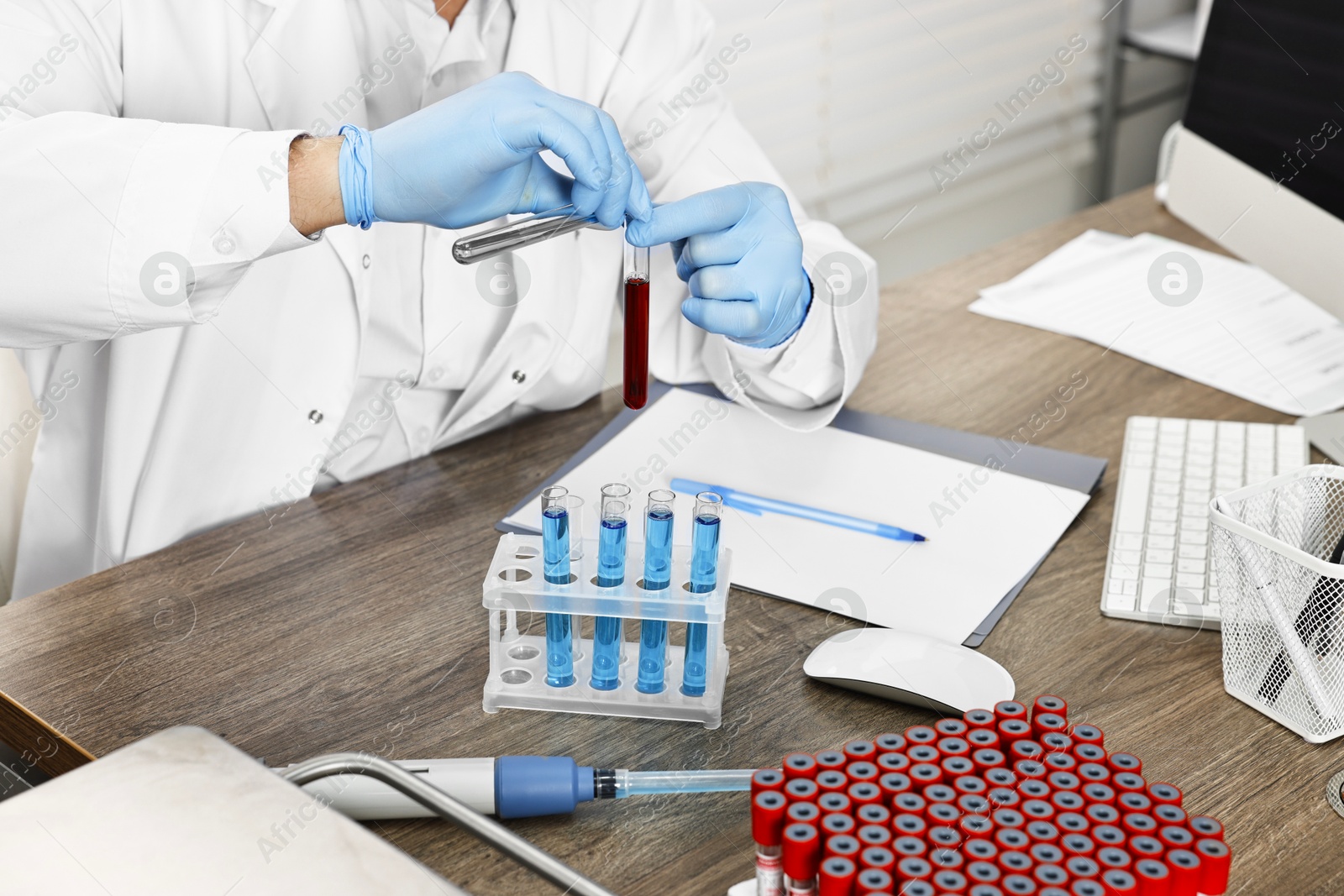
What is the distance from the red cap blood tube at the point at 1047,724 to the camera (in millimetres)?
757

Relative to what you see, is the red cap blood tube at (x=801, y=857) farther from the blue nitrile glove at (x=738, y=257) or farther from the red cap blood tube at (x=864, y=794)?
the blue nitrile glove at (x=738, y=257)

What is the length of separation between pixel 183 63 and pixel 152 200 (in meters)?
0.36

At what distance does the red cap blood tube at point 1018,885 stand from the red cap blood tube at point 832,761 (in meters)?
0.12

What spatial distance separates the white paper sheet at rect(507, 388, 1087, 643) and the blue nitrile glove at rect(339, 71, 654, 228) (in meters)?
0.31

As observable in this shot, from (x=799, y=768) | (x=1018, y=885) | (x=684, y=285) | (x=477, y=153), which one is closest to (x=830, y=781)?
(x=799, y=768)

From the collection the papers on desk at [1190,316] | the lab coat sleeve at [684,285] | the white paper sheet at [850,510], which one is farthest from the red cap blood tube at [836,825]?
the papers on desk at [1190,316]

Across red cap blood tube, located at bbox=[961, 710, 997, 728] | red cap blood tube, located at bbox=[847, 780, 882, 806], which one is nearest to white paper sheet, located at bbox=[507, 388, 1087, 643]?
red cap blood tube, located at bbox=[961, 710, 997, 728]

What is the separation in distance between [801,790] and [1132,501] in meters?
0.67

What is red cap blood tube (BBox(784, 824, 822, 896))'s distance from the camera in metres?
0.65

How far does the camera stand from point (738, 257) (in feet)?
4.00

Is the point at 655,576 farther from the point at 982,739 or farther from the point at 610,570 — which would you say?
the point at 982,739

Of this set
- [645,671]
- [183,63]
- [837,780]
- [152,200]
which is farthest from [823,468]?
[183,63]

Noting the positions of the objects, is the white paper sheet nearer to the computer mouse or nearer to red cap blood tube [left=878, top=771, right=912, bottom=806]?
the computer mouse

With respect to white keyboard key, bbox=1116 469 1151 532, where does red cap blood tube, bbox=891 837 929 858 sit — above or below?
above
